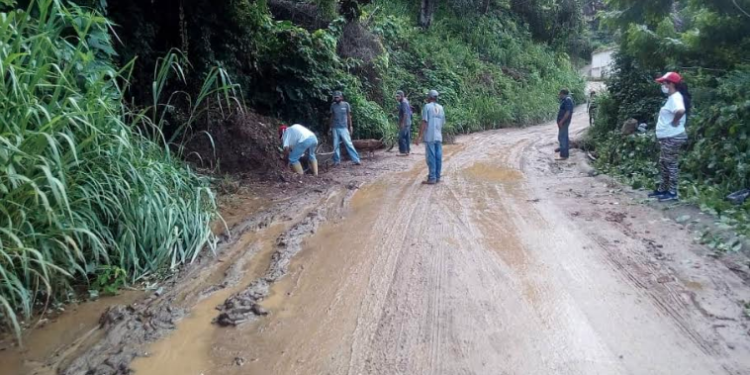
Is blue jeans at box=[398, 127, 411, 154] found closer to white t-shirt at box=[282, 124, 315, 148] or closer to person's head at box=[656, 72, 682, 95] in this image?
white t-shirt at box=[282, 124, 315, 148]

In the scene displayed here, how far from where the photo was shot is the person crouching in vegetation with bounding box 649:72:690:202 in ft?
22.9

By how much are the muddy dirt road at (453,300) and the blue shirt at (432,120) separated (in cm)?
205

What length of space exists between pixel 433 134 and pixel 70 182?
19.0ft

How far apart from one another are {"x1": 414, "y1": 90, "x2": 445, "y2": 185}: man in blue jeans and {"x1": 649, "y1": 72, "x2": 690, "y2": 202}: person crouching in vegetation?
3272 mm

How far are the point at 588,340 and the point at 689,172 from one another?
5.56 meters

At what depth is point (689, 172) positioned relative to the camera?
27.0ft

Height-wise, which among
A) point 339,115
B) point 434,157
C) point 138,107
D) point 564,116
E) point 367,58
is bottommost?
point 434,157

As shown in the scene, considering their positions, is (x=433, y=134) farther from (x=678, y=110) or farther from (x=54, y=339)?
(x=54, y=339)

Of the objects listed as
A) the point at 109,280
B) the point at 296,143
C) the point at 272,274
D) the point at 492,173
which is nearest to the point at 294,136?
the point at 296,143

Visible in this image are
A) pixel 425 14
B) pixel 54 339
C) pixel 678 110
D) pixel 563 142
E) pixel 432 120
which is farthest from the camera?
pixel 425 14

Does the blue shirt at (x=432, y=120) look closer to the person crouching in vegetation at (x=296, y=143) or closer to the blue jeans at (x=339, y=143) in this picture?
the person crouching in vegetation at (x=296, y=143)

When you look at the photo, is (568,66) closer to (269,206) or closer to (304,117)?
(304,117)

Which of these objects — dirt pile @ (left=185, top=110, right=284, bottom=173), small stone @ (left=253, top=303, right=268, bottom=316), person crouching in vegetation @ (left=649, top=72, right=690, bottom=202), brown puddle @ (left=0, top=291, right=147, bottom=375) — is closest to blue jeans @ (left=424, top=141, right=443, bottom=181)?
dirt pile @ (left=185, top=110, right=284, bottom=173)

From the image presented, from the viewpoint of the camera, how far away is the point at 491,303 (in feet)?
14.4
